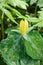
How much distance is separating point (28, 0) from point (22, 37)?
1.55 feet

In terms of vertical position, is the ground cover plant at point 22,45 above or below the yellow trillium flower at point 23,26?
below

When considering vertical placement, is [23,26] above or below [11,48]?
above

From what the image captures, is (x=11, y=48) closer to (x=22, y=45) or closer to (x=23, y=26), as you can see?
(x=22, y=45)

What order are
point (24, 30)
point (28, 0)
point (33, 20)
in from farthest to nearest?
point (28, 0)
point (33, 20)
point (24, 30)

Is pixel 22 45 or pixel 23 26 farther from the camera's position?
pixel 22 45

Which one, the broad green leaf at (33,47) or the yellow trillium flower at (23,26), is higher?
the yellow trillium flower at (23,26)

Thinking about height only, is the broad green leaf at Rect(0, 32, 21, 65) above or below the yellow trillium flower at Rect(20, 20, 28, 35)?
below

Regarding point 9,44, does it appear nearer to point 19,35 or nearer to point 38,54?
point 19,35

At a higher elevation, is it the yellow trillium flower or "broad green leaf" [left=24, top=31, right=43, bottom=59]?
the yellow trillium flower

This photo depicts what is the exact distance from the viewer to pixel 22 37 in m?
1.29

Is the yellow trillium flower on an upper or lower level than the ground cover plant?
upper

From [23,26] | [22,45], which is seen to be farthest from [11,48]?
[23,26]

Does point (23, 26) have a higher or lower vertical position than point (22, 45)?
higher

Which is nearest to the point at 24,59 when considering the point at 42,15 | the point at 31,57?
the point at 31,57
